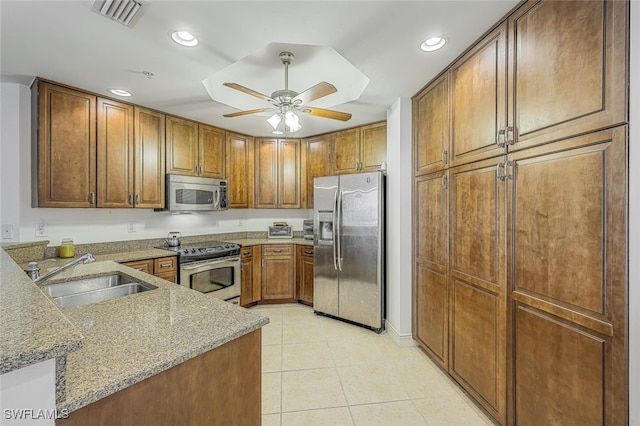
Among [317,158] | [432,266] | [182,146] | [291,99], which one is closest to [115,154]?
[182,146]

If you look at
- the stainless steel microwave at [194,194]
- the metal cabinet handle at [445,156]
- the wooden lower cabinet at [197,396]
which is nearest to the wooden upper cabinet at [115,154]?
the stainless steel microwave at [194,194]

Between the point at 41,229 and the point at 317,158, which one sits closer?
the point at 41,229

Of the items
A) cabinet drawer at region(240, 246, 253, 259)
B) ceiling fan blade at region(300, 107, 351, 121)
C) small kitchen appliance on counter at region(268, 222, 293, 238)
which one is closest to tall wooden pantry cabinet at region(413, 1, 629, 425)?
ceiling fan blade at region(300, 107, 351, 121)

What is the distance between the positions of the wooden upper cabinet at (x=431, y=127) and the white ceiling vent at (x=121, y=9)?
2038 millimetres

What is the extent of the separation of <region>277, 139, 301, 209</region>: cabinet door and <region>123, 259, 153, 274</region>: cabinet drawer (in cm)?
190

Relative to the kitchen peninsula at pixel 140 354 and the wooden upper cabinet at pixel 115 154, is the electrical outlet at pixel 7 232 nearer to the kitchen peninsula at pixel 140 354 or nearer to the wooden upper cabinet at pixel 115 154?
the wooden upper cabinet at pixel 115 154

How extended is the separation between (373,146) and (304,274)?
6.23 feet

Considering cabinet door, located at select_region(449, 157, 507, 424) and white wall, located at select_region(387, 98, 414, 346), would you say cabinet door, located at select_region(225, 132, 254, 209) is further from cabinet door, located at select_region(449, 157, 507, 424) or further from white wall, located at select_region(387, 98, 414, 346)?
cabinet door, located at select_region(449, 157, 507, 424)

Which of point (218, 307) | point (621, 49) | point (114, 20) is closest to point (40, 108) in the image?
point (114, 20)

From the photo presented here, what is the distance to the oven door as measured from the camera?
10.6ft

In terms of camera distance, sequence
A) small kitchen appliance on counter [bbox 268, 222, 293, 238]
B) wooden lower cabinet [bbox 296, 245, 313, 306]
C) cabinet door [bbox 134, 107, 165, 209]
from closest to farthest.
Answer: cabinet door [bbox 134, 107, 165, 209] < wooden lower cabinet [bbox 296, 245, 313, 306] < small kitchen appliance on counter [bbox 268, 222, 293, 238]

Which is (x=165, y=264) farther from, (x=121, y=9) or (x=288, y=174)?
(x=121, y=9)

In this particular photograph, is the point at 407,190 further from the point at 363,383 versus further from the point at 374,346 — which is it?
the point at 363,383

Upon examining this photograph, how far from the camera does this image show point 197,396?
3.33 feet
